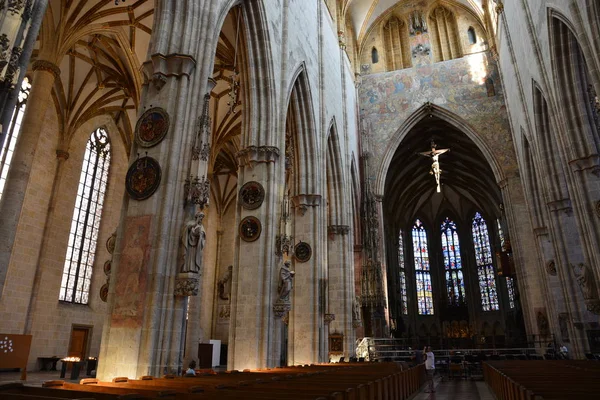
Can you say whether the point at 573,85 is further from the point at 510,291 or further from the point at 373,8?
the point at 510,291

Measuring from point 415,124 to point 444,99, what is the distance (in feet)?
6.79

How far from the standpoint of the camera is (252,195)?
1138 centimetres

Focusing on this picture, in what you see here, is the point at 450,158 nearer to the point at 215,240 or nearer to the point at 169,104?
the point at 215,240

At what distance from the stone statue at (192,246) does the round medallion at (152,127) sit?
1632 mm

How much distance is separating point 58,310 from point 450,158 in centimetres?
2645

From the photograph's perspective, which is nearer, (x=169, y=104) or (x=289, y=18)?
(x=169, y=104)

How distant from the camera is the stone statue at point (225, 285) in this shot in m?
24.0

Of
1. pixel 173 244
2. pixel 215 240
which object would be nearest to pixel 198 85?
pixel 173 244

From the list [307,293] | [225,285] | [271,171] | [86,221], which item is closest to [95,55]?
[86,221]

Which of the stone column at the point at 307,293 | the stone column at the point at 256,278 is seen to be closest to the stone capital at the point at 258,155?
the stone column at the point at 256,278

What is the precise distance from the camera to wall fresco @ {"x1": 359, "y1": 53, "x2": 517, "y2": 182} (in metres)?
23.1

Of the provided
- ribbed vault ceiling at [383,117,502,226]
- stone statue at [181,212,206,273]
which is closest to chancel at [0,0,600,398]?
stone statue at [181,212,206,273]

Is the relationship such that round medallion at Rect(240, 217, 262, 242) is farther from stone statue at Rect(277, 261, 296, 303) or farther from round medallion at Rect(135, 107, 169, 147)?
round medallion at Rect(135, 107, 169, 147)

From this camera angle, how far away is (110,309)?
694 cm
